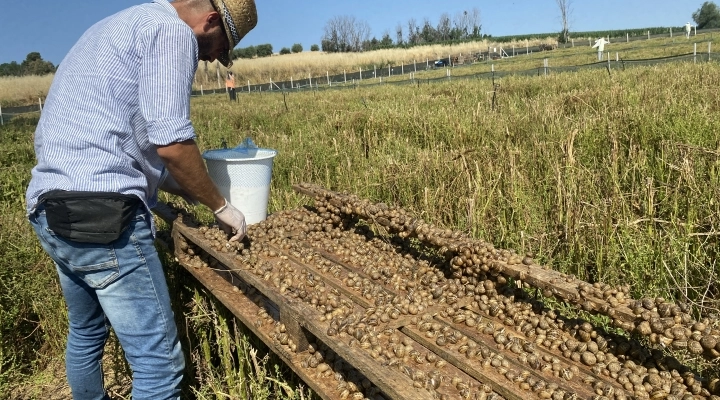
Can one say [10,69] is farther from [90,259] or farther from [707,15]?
[707,15]

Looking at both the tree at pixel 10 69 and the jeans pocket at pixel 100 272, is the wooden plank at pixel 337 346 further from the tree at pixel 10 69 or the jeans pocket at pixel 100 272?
the tree at pixel 10 69

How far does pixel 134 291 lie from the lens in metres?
2.10

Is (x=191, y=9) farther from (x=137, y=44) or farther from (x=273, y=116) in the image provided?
(x=273, y=116)

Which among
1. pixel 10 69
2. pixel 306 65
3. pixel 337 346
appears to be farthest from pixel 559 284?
pixel 10 69

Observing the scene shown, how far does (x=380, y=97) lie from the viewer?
12.2 m

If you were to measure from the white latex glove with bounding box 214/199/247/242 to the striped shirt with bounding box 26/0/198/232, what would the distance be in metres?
0.52

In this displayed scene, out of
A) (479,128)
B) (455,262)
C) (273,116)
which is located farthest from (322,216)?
(273,116)

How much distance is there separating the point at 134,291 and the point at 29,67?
2869 inches

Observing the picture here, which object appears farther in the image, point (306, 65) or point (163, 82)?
point (306, 65)

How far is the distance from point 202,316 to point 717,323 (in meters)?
2.60

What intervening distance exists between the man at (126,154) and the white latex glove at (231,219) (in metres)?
0.26

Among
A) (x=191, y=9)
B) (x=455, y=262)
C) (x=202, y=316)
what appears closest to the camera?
(x=191, y=9)

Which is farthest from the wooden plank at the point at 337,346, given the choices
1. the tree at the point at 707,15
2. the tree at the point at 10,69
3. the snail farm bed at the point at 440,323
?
the tree at the point at 707,15

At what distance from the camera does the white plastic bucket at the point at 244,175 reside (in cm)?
312
